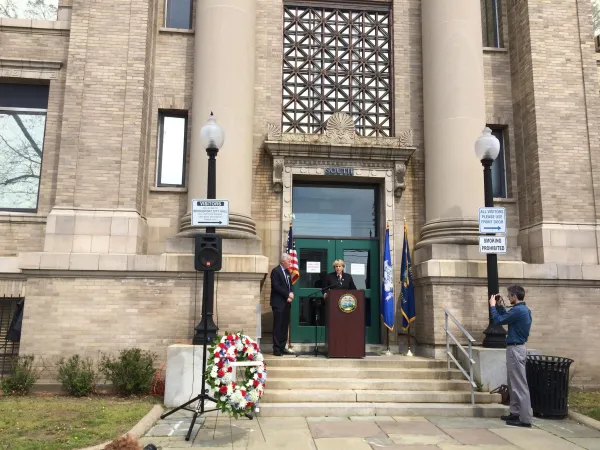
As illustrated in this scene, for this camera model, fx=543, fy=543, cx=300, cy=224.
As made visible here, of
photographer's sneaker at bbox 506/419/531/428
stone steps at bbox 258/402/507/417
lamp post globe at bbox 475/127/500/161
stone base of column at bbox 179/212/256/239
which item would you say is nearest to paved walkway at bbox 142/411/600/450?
photographer's sneaker at bbox 506/419/531/428

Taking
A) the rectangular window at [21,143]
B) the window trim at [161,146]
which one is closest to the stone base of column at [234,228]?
the window trim at [161,146]

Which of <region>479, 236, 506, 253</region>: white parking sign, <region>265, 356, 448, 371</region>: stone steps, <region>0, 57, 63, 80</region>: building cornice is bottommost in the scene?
<region>265, 356, 448, 371</region>: stone steps

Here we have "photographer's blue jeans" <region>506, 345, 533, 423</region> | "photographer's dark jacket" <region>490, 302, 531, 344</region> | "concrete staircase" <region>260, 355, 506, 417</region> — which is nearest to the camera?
"photographer's blue jeans" <region>506, 345, 533, 423</region>

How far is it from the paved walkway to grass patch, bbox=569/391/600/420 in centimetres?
72

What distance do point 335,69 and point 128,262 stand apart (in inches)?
285

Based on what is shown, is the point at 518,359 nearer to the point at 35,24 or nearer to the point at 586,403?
the point at 586,403

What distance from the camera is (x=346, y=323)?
11039mm

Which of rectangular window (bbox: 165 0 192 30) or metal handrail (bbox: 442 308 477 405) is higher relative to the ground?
rectangular window (bbox: 165 0 192 30)

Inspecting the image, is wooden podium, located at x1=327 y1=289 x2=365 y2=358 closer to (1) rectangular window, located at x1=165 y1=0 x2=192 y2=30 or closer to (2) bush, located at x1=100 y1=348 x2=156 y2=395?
(2) bush, located at x1=100 y1=348 x2=156 y2=395

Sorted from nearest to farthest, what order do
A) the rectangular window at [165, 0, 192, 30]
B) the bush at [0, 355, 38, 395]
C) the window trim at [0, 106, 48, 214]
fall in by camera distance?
the bush at [0, 355, 38, 395]
the window trim at [0, 106, 48, 214]
the rectangular window at [165, 0, 192, 30]

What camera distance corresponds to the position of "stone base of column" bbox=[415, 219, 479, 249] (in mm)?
12422

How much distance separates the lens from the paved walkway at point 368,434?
286 inches

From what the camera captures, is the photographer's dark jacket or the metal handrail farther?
the metal handrail

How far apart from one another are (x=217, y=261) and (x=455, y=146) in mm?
7045
